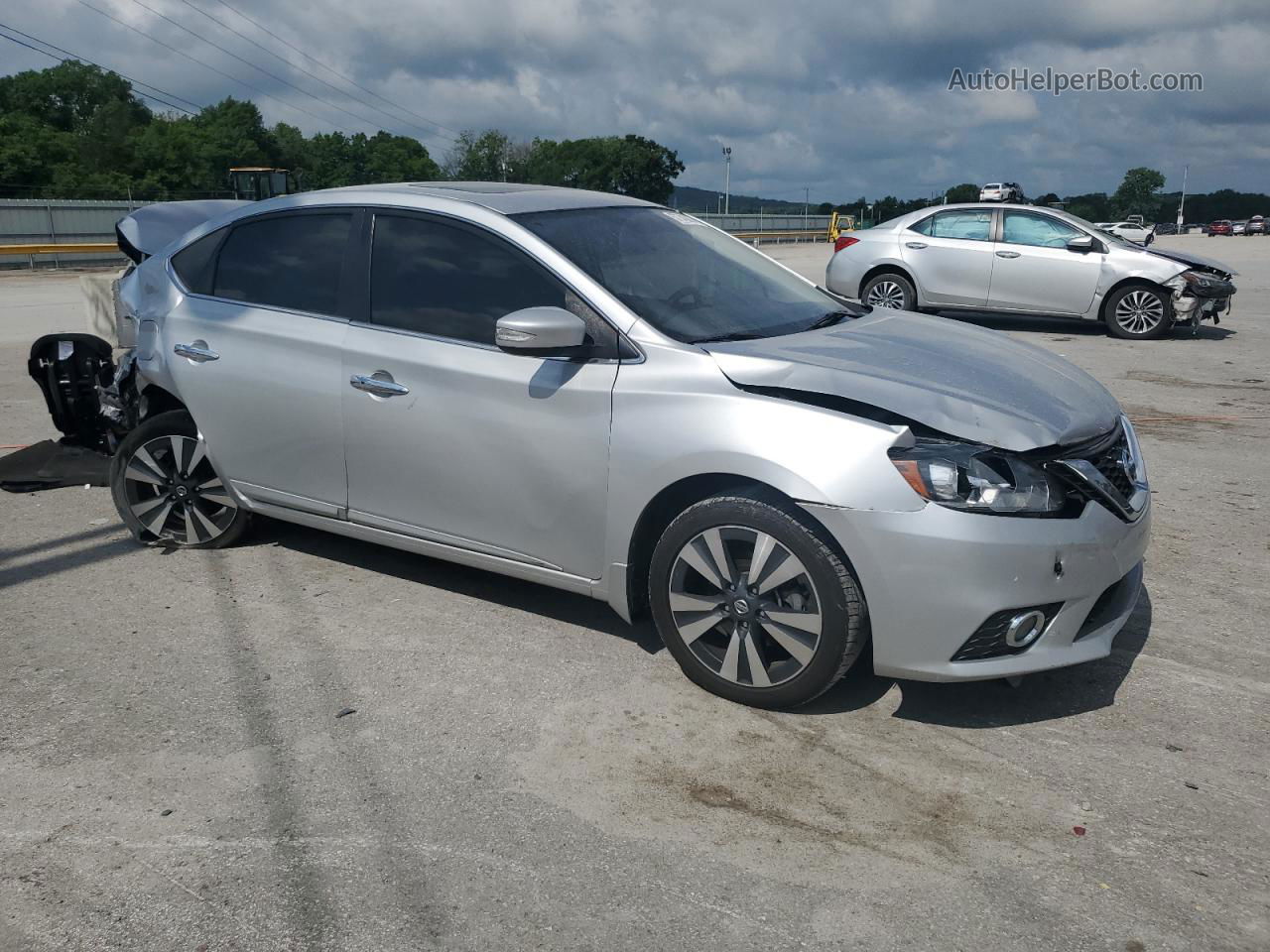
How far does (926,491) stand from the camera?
3.36 m

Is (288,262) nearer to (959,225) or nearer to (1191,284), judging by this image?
(959,225)

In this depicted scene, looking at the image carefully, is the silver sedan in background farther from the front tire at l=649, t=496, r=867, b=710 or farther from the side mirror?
the front tire at l=649, t=496, r=867, b=710

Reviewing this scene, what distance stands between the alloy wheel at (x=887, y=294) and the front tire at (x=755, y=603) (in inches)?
435

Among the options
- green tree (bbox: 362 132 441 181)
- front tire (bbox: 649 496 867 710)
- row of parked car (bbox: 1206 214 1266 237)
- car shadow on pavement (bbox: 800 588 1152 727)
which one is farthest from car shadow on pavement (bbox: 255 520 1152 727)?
green tree (bbox: 362 132 441 181)

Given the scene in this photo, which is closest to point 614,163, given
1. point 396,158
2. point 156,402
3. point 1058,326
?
point 396,158

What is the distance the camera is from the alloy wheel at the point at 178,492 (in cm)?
523

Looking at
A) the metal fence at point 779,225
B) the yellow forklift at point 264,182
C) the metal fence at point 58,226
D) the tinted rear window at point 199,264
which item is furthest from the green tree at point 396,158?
the tinted rear window at point 199,264

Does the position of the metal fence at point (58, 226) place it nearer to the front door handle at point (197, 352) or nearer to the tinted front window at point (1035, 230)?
the tinted front window at point (1035, 230)

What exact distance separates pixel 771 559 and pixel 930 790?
83cm

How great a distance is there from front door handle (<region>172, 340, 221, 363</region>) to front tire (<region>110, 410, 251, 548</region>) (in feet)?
1.00

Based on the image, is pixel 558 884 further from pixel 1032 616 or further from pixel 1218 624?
pixel 1218 624

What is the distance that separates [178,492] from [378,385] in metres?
1.57

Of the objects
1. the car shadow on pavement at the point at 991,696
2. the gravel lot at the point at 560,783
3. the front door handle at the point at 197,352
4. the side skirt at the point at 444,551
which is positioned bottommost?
the gravel lot at the point at 560,783

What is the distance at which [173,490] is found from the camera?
17.5 feet
